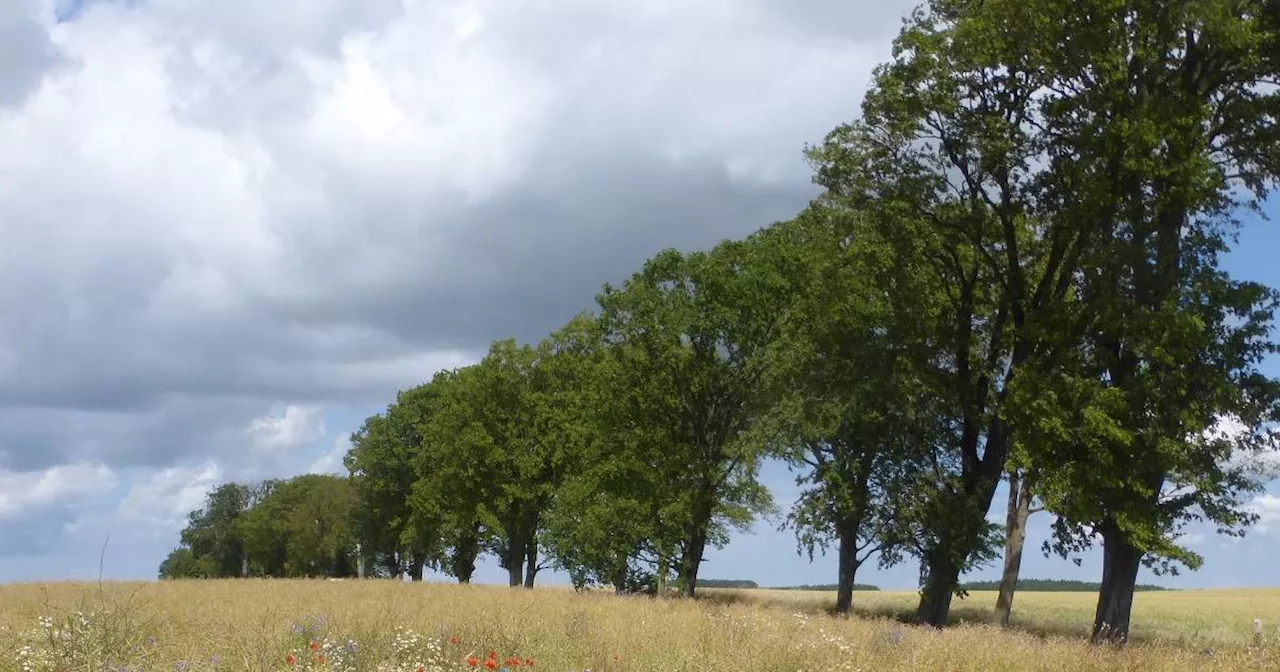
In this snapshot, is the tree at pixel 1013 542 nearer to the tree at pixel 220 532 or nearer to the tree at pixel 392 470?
the tree at pixel 392 470

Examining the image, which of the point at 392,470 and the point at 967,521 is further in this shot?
the point at 392,470

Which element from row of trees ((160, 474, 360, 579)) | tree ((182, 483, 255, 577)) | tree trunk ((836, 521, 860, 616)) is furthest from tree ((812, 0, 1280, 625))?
tree ((182, 483, 255, 577))

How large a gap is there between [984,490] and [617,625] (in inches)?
523

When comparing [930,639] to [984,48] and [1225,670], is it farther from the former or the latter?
[984,48]

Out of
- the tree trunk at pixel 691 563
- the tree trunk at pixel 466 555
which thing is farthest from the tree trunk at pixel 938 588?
the tree trunk at pixel 466 555

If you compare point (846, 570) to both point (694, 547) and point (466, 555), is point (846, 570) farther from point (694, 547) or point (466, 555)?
point (466, 555)

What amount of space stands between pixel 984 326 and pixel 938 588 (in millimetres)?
6480

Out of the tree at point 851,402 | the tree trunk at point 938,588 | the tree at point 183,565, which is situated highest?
the tree at point 851,402

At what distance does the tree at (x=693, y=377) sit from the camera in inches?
1389

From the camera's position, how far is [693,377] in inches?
1431

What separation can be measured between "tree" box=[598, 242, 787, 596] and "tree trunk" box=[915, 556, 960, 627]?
30.0 feet

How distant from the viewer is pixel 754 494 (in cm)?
3516

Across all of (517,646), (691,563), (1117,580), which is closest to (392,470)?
(691,563)

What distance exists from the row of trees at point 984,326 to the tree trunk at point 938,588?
7cm
